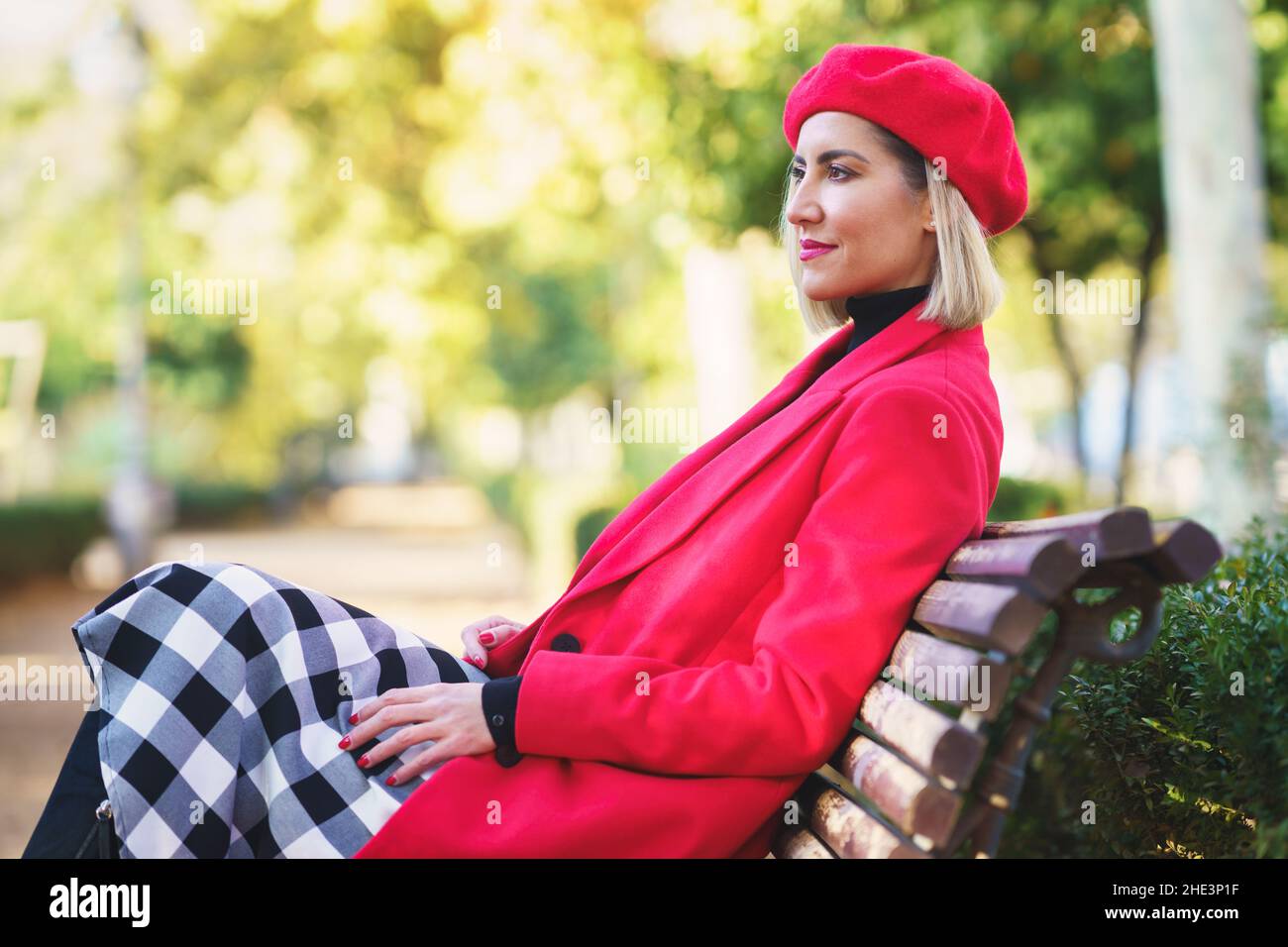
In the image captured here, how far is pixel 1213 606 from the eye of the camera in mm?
2482

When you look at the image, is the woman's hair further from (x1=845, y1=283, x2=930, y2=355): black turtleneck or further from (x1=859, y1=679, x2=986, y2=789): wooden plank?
(x1=859, y1=679, x2=986, y2=789): wooden plank

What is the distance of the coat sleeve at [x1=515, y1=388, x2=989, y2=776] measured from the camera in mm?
2012

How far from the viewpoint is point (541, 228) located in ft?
49.8

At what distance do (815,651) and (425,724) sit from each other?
2.15ft

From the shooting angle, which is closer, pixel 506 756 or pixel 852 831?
pixel 852 831

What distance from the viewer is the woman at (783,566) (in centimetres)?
203

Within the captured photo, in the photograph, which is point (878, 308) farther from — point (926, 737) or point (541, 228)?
point (541, 228)

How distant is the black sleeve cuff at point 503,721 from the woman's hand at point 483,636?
48 cm

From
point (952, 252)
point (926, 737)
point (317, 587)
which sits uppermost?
point (952, 252)

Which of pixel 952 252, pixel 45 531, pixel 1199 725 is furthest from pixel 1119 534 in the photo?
pixel 45 531

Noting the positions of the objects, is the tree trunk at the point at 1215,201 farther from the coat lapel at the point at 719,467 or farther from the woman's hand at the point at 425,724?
the woman's hand at the point at 425,724

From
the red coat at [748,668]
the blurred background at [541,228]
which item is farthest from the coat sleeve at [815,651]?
the blurred background at [541,228]

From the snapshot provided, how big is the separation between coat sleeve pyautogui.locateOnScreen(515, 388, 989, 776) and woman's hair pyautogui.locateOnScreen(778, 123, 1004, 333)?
1.02ft
